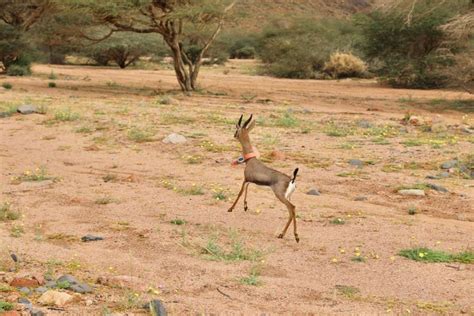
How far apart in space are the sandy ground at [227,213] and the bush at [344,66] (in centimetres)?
1551

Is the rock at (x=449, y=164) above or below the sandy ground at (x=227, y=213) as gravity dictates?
above

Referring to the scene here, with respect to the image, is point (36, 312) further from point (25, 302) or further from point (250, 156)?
point (250, 156)

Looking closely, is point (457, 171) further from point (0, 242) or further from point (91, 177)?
point (0, 242)

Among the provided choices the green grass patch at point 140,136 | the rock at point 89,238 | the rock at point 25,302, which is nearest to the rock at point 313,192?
the rock at point 89,238

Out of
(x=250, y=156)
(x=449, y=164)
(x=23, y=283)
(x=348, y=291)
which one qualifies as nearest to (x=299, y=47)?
(x=449, y=164)

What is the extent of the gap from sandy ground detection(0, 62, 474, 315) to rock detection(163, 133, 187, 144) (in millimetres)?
165

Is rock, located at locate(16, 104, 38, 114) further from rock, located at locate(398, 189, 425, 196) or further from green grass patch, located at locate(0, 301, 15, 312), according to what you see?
green grass patch, located at locate(0, 301, 15, 312)

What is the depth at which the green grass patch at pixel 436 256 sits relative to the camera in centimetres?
571

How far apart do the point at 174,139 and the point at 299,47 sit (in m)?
21.3

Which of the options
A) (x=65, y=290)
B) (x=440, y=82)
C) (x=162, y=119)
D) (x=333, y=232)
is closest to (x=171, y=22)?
(x=162, y=119)

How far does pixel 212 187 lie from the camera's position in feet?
27.3

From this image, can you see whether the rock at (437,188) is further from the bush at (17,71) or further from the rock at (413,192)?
the bush at (17,71)

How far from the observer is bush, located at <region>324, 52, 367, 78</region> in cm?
3023

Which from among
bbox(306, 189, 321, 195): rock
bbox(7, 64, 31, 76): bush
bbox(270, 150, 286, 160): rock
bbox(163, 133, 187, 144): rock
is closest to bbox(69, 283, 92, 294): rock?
bbox(306, 189, 321, 195): rock
